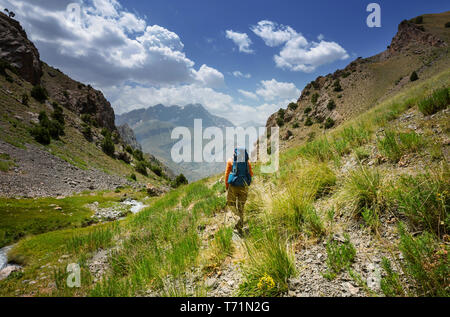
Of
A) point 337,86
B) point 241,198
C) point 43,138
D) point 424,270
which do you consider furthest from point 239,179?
point 337,86

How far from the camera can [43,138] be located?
28.5 metres

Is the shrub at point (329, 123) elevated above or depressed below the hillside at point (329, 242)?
above

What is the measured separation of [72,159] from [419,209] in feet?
127

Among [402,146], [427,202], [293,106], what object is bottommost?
[427,202]

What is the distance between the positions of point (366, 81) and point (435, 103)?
57663mm

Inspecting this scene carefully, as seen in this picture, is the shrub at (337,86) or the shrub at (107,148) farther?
the shrub at (337,86)

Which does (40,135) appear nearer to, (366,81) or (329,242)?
(329,242)

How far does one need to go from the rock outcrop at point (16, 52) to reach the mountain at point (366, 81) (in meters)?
67.4

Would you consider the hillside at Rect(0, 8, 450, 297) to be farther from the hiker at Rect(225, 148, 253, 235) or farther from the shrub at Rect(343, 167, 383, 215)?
the hiker at Rect(225, 148, 253, 235)

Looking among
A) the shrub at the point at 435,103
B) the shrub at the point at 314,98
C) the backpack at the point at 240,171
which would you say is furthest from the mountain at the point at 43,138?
the shrub at the point at 314,98

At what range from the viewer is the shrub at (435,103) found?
5586 millimetres

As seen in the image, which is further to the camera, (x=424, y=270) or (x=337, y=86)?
(x=337, y=86)

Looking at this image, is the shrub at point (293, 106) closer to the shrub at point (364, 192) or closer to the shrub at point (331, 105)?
the shrub at point (331, 105)
